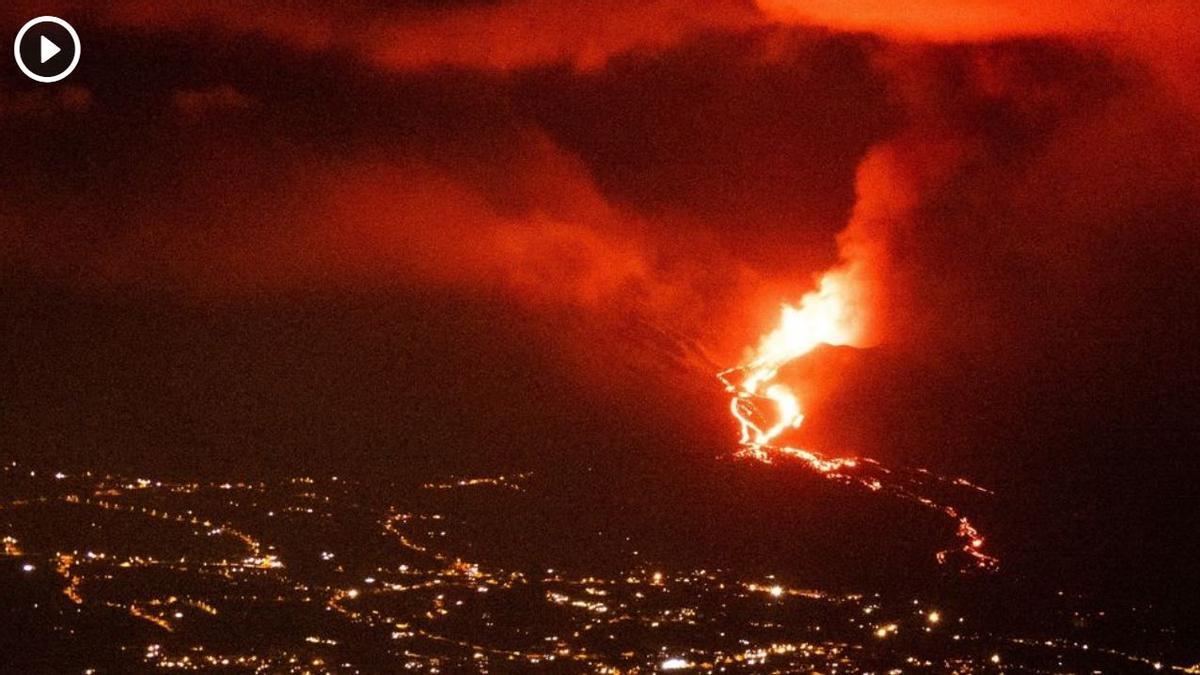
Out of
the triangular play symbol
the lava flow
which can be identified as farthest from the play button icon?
the lava flow

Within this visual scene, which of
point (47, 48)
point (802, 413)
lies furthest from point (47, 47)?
point (802, 413)

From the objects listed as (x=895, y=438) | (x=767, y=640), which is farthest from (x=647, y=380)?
(x=767, y=640)

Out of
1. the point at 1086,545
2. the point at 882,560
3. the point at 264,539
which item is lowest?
the point at 264,539

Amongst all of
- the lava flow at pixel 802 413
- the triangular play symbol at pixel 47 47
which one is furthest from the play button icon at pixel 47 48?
the lava flow at pixel 802 413

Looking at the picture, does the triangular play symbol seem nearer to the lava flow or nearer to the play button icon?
the play button icon

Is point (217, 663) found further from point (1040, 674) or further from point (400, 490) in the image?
point (1040, 674)

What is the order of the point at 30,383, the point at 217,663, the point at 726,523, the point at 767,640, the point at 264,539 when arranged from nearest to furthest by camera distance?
the point at 217,663 < the point at 767,640 < the point at 264,539 < the point at 726,523 < the point at 30,383

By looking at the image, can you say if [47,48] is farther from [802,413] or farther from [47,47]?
[802,413]

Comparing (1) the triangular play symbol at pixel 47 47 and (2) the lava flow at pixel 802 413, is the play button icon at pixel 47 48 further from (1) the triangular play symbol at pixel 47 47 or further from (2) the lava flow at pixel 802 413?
(2) the lava flow at pixel 802 413
